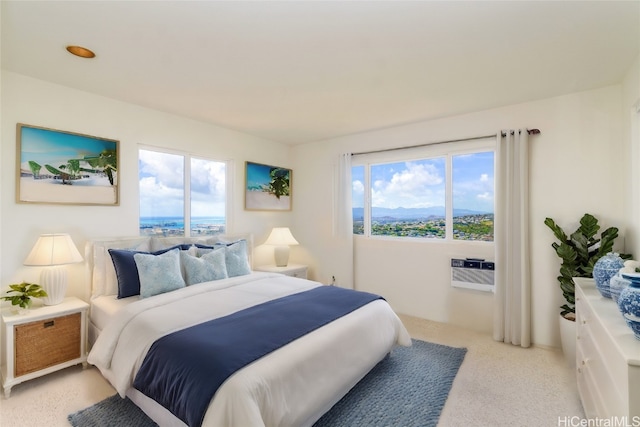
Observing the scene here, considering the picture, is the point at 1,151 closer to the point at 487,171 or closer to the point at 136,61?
the point at 136,61

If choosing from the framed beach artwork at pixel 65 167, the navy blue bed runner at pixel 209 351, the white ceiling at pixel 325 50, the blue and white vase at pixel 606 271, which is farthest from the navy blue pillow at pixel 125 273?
the blue and white vase at pixel 606 271

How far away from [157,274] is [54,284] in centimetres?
79

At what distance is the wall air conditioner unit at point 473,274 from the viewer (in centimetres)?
338

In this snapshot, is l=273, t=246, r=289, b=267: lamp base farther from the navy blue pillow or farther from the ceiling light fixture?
the ceiling light fixture

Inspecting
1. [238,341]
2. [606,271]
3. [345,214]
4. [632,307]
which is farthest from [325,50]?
[345,214]

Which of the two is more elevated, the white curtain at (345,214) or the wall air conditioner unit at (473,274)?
the white curtain at (345,214)

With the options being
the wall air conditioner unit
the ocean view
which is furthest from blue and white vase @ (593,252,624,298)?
the ocean view

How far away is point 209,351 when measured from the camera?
1.65m

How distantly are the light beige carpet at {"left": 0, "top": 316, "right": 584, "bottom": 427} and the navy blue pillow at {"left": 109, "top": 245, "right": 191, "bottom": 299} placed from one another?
689 millimetres

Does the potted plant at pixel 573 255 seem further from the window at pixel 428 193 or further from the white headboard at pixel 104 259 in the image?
the white headboard at pixel 104 259

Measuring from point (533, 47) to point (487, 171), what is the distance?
5.35 feet

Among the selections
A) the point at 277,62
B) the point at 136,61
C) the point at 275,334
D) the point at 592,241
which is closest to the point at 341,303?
the point at 275,334

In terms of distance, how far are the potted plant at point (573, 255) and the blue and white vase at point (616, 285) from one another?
108cm

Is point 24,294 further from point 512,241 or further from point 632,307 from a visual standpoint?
point 512,241
